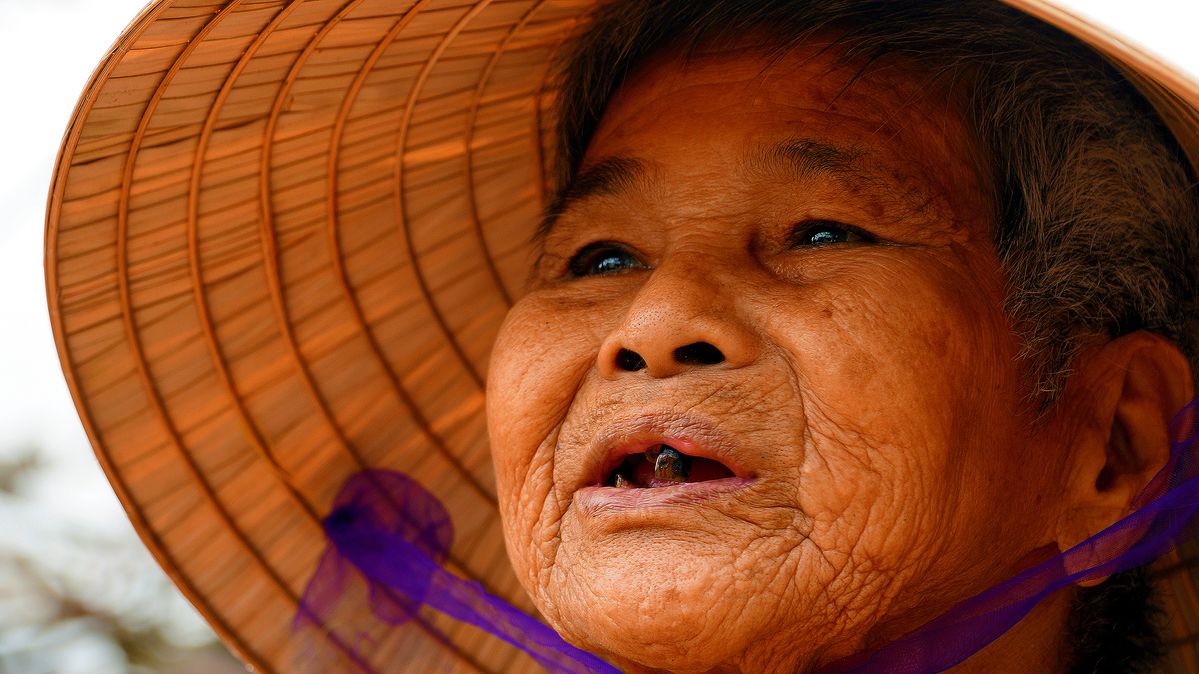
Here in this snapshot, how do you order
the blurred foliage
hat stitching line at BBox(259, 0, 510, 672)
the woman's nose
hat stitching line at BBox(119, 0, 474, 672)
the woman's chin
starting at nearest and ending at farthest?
1. the woman's chin
2. the woman's nose
3. hat stitching line at BBox(119, 0, 474, 672)
4. hat stitching line at BBox(259, 0, 510, 672)
5. the blurred foliage

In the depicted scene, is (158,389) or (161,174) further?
(158,389)

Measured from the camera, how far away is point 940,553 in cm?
137

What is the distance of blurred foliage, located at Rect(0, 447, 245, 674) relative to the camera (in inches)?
190

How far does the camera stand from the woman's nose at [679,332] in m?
1.37

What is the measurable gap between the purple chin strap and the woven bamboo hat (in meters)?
0.03

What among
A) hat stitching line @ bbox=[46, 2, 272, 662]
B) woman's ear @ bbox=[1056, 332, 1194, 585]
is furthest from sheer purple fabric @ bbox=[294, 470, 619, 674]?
woman's ear @ bbox=[1056, 332, 1194, 585]

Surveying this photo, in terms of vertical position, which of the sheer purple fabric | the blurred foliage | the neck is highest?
the neck

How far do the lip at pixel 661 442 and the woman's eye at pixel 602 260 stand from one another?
1.09 feet

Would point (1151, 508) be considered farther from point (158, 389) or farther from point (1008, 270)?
point (158, 389)

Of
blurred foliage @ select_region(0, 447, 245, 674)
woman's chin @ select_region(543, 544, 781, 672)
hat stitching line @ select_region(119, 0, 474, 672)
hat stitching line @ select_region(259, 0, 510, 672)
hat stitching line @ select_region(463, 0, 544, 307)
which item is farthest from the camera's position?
blurred foliage @ select_region(0, 447, 245, 674)

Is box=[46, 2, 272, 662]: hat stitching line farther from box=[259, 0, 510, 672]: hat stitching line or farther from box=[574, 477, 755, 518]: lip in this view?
box=[574, 477, 755, 518]: lip

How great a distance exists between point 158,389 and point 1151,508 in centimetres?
138

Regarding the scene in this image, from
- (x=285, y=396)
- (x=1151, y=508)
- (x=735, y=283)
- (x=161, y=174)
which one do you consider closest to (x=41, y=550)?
(x=285, y=396)

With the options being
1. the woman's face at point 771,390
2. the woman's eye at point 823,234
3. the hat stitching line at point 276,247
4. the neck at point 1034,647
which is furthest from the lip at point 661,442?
the hat stitching line at point 276,247
